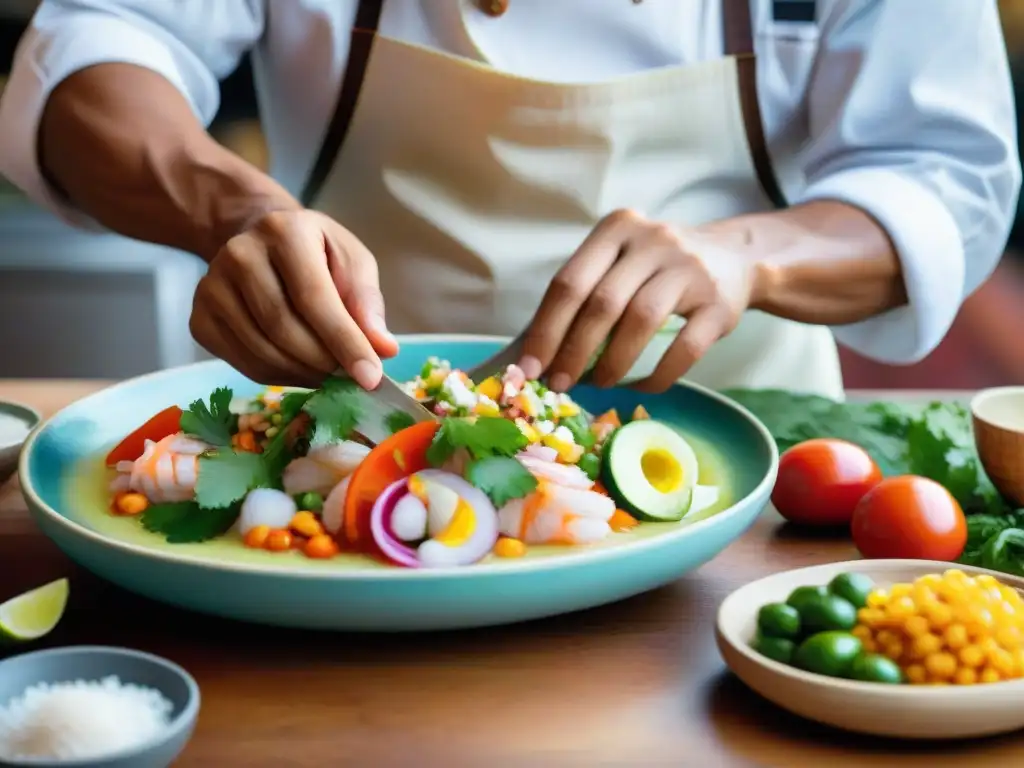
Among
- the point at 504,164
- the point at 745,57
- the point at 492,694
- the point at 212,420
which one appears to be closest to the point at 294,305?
the point at 212,420

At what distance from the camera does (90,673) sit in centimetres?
87

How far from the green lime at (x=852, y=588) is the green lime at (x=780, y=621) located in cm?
4

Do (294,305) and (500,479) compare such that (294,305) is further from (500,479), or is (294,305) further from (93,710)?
(93,710)

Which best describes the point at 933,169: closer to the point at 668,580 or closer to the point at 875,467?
the point at 875,467

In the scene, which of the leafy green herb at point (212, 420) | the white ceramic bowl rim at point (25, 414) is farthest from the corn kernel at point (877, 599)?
the white ceramic bowl rim at point (25, 414)

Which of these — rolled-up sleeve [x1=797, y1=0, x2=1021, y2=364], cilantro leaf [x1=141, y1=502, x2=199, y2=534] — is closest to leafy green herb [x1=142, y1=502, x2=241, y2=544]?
cilantro leaf [x1=141, y1=502, x2=199, y2=534]

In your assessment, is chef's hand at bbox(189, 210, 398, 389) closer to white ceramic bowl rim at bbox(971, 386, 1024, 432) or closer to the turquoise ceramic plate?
the turquoise ceramic plate

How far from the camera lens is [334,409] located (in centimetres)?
120

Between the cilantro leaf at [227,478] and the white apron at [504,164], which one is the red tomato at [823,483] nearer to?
the white apron at [504,164]

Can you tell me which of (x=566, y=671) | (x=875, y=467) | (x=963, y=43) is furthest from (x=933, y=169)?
(x=566, y=671)

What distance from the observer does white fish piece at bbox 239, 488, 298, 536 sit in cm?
110

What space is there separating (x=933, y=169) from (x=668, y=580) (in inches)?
37.3

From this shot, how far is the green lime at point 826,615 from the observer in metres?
0.92

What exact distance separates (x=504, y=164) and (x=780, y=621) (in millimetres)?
1024
